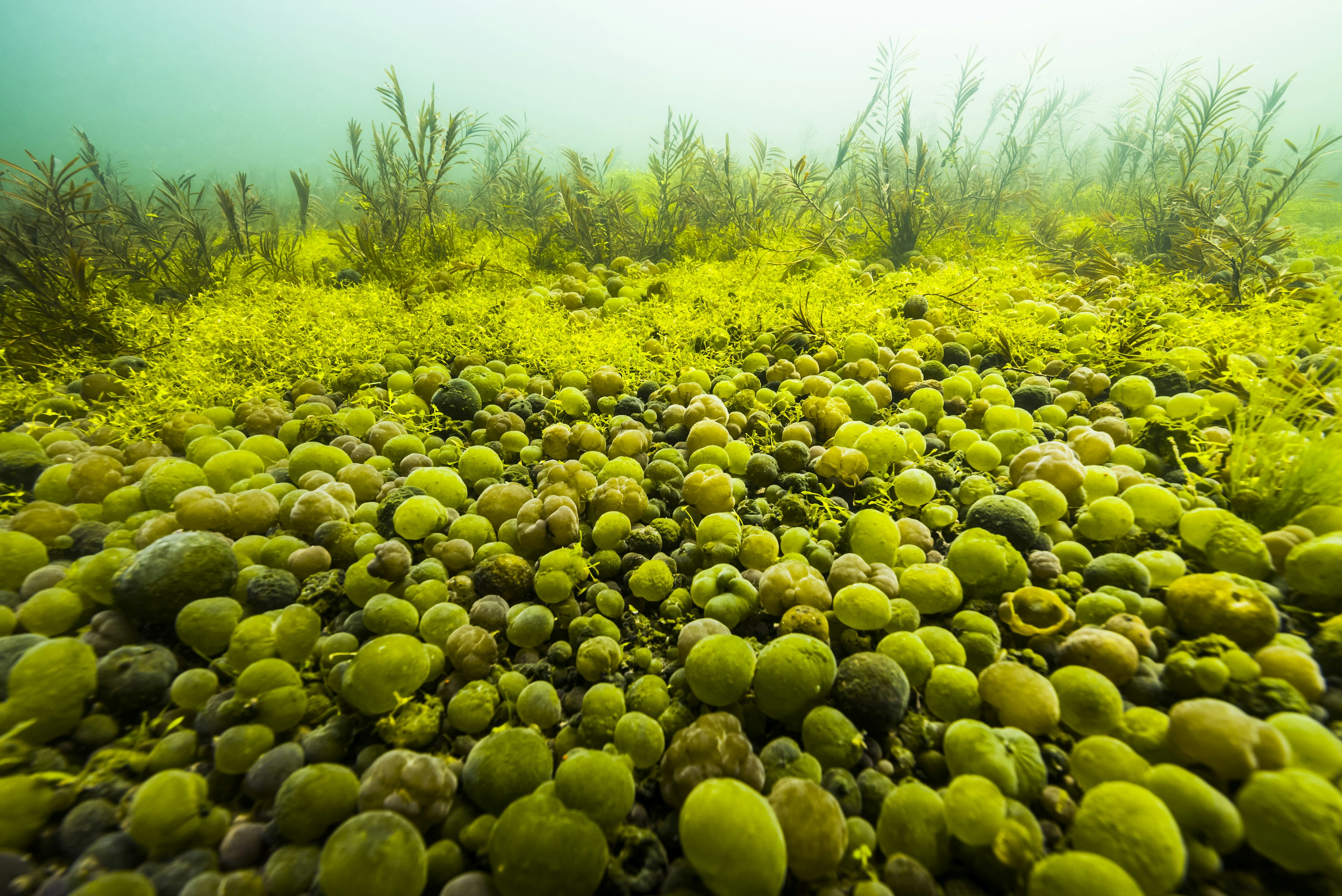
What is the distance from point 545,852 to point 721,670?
0.69 meters

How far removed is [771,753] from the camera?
156cm

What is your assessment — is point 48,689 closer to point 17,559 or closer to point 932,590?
point 17,559

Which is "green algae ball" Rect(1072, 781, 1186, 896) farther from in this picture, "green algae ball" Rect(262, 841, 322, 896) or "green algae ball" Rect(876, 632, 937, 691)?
"green algae ball" Rect(262, 841, 322, 896)

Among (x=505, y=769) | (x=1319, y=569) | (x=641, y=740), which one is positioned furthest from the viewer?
(x=1319, y=569)

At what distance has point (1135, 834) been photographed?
1.17 metres

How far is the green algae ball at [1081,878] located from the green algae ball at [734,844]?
0.59 meters

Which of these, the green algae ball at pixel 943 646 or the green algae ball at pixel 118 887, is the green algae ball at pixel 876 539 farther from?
the green algae ball at pixel 118 887

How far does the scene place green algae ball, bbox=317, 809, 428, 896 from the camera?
1.21 metres

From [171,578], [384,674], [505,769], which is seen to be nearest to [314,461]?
[171,578]

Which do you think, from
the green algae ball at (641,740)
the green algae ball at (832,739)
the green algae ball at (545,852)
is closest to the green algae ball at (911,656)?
the green algae ball at (832,739)

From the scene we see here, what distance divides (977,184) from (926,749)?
40.2ft

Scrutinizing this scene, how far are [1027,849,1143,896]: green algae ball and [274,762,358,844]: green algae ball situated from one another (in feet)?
5.91

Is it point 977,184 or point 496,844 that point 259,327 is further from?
point 977,184

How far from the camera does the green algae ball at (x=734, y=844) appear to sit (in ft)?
3.96
